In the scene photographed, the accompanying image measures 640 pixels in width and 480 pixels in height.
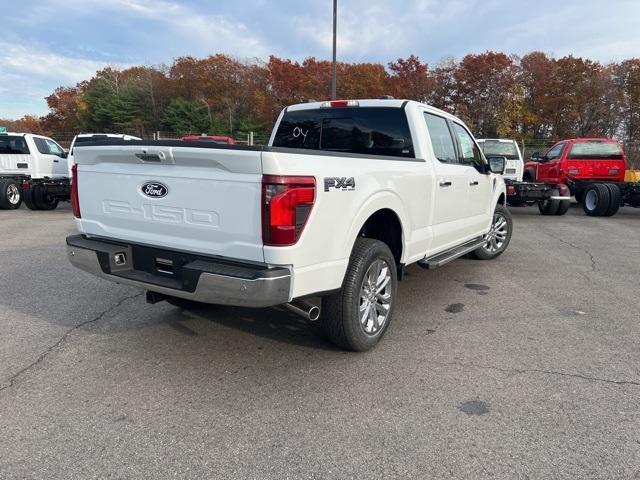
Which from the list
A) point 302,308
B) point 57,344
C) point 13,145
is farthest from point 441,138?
point 13,145

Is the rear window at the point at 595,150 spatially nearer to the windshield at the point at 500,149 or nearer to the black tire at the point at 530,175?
the windshield at the point at 500,149

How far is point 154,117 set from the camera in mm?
56062

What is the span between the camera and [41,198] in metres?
13.3

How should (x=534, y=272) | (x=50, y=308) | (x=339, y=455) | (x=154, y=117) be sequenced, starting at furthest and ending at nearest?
(x=154, y=117) < (x=534, y=272) < (x=50, y=308) < (x=339, y=455)

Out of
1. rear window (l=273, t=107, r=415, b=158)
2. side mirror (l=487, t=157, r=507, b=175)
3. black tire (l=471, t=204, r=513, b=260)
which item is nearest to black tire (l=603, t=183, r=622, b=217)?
black tire (l=471, t=204, r=513, b=260)

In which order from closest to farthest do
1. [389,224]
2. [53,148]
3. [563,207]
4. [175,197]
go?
1. [175,197]
2. [389,224]
3. [563,207]
4. [53,148]

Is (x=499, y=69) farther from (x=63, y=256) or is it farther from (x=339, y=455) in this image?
(x=339, y=455)

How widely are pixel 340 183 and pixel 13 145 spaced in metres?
14.5

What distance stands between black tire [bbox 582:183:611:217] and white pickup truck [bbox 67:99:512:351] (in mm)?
9692

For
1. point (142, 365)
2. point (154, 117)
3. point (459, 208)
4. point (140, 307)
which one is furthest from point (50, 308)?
point (154, 117)

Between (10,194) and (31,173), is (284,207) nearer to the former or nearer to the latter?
(10,194)

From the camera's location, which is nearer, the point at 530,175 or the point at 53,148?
the point at 53,148

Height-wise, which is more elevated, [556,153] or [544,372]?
[556,153]

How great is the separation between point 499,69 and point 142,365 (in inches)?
1700
